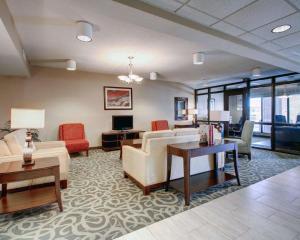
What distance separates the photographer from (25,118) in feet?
7.59

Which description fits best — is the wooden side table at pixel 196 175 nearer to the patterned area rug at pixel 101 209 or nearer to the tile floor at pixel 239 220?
the patterned area rug at pixel 101 209

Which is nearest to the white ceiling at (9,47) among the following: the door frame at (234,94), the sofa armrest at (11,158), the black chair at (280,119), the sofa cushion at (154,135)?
the sofa armrest at (11,158)

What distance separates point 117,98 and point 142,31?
12.0 ft

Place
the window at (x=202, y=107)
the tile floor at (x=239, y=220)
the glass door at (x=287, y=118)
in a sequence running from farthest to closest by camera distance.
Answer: the window at (x=202, y=107) < the glass door at (x=287, y=118) < the tile floor at (x=239, y=220)

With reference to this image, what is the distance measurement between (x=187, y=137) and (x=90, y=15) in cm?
240

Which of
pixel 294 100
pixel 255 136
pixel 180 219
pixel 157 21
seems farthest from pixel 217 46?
pixel 255 136

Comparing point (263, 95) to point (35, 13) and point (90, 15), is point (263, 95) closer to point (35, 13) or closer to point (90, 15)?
point (90, 15)

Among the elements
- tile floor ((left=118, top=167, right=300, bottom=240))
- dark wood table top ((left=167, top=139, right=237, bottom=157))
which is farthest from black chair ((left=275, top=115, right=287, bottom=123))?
dark wood table top ((left=167, top=139, right=237, bottom=157))

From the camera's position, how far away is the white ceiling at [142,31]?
193 cm

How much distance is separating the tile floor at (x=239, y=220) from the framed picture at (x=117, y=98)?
15.2 ft

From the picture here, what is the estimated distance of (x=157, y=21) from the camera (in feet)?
6.75

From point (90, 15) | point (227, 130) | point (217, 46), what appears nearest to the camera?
point (90, 15)

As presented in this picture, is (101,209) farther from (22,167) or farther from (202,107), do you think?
(202,107)

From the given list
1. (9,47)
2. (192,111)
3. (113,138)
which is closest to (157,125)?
(113,138)
